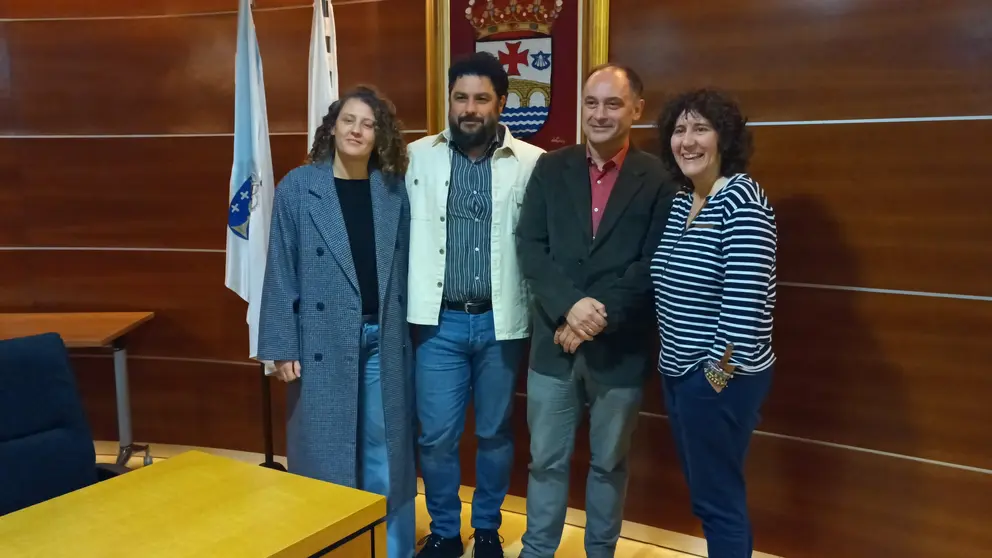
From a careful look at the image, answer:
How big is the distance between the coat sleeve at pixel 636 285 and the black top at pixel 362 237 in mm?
723

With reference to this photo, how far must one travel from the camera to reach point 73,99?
11.2ft

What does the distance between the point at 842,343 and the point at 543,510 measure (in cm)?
120

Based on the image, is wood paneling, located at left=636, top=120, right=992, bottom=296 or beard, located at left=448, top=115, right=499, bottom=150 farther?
beard, located at left=448, top=115, right=499, bottom=150

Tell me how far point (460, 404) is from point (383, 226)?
2.26ft

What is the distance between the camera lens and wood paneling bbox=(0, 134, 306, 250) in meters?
3.42

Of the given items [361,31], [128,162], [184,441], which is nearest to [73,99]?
[128,162]

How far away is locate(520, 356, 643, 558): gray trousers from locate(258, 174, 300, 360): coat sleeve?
82 centimetres

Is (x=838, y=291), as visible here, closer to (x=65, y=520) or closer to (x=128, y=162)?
(x=65, y=520)

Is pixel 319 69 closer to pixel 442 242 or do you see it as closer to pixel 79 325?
pixel 442 242

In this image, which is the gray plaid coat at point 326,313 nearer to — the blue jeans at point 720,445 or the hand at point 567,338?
the hand at point 567,338

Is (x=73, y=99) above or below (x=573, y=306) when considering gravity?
above

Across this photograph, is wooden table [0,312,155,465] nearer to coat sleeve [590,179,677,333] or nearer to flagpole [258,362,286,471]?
flagpole [258,362,286,471]

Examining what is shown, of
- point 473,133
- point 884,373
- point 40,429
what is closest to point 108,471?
point 40,429

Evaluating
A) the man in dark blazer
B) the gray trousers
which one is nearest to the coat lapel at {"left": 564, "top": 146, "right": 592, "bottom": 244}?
the man in dark blazer
